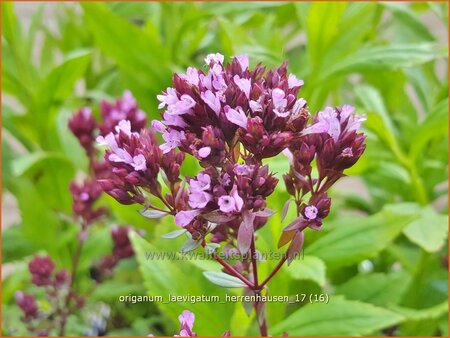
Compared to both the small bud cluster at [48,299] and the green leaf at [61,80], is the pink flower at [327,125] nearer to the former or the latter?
the small bud cluster at [48,299]

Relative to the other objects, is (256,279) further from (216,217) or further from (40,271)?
(40,271)

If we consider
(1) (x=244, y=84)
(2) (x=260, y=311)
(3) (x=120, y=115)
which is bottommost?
(2) (x=260, y=311)

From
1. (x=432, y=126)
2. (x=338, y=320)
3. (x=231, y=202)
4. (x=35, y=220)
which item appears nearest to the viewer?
(x=231, y=202)

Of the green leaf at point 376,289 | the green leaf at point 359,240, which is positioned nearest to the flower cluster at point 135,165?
the green leaf at point 359,240

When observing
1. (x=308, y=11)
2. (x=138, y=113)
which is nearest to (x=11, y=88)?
(x=138, y=113)

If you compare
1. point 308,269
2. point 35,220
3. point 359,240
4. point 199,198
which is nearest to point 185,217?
point 199,198

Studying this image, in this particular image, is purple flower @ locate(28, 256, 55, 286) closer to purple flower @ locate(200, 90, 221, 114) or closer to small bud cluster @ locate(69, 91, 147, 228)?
small bud cluster @ locate(69, 91, 147, 228)
